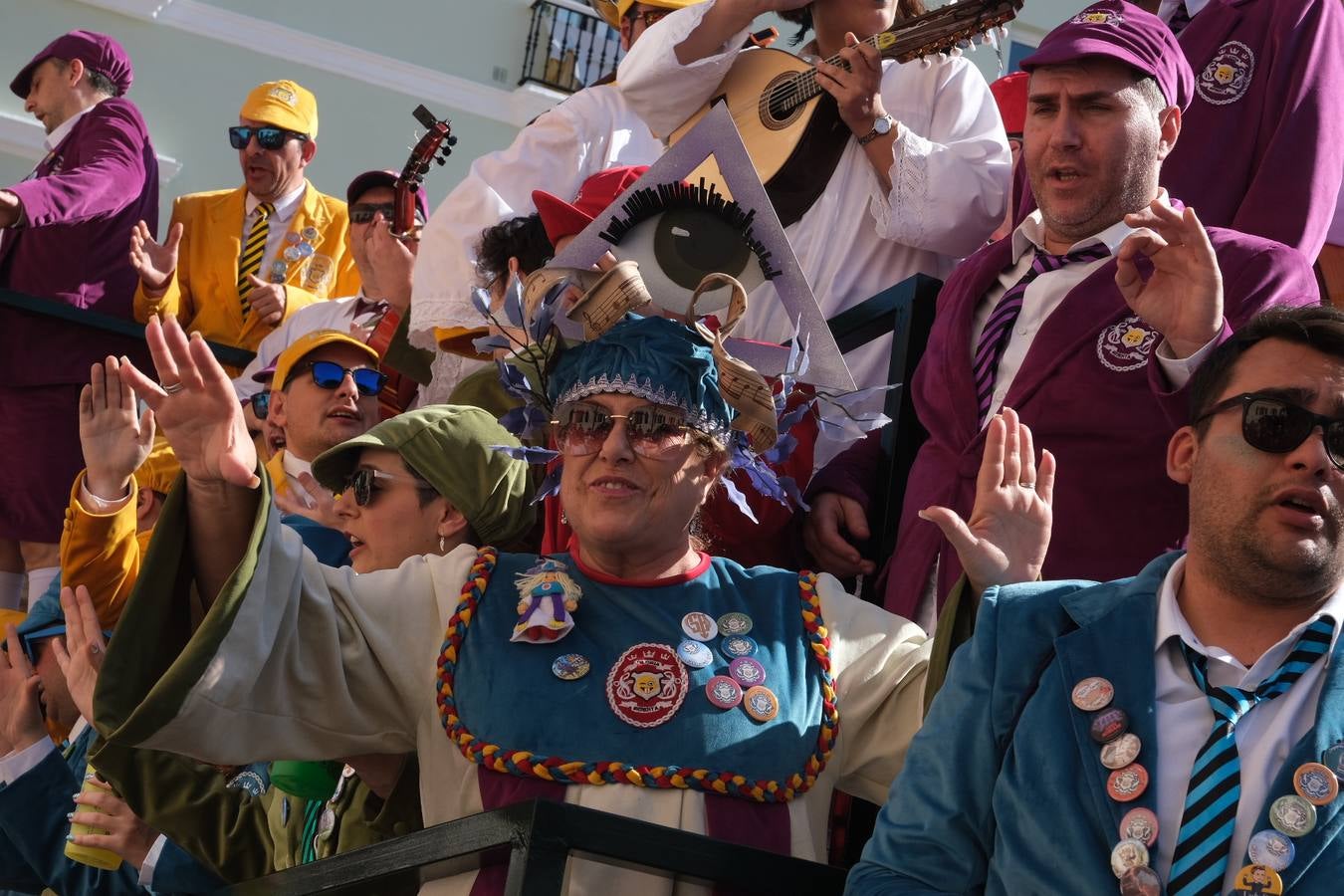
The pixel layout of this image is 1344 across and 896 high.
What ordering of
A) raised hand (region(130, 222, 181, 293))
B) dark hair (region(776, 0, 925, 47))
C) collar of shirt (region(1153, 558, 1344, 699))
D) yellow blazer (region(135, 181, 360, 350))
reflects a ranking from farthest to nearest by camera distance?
yellow blazer (region(135, 181, 360, 350)) < raised hand (region(130, 222, 181, 293)) < dark hair (region(776, 0, 925, 47)) < collar of shirt (region(1153, 558, 1344, 699))

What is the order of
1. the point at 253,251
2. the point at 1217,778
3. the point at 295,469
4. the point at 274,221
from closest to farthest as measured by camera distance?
the point at 1217,778 → the point at 295,469 → the point at 253,251 → the point at 274,221

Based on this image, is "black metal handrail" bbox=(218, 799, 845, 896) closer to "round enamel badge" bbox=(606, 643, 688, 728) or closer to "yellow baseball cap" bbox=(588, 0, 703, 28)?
"round enamel badge" bbox=(606, 643, 688, 728)

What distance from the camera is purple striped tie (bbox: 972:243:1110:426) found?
4445 mm

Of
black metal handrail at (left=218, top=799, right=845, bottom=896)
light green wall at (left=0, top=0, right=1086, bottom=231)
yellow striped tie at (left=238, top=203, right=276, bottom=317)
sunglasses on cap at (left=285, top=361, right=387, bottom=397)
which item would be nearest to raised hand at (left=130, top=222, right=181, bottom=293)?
yellow striped tie at (left=238, top=203, right=276, bottom=317)

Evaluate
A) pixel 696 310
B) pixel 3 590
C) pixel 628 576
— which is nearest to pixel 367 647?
pixel 628 576

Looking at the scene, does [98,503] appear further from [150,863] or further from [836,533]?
[836,533]

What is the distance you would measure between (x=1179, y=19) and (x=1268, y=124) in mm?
702

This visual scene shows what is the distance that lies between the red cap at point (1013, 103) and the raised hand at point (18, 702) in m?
3.54

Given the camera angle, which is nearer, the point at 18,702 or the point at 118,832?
the point at 118,832

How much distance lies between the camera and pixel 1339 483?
3076 mm

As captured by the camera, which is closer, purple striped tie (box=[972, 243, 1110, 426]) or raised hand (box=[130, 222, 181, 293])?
purple striped tie (box=[972, 243, 1110, 426])

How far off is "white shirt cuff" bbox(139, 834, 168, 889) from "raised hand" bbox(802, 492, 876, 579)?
1621 millimetres

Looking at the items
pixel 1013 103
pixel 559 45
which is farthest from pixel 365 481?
pixel 559 45

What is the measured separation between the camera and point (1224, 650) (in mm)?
3068
